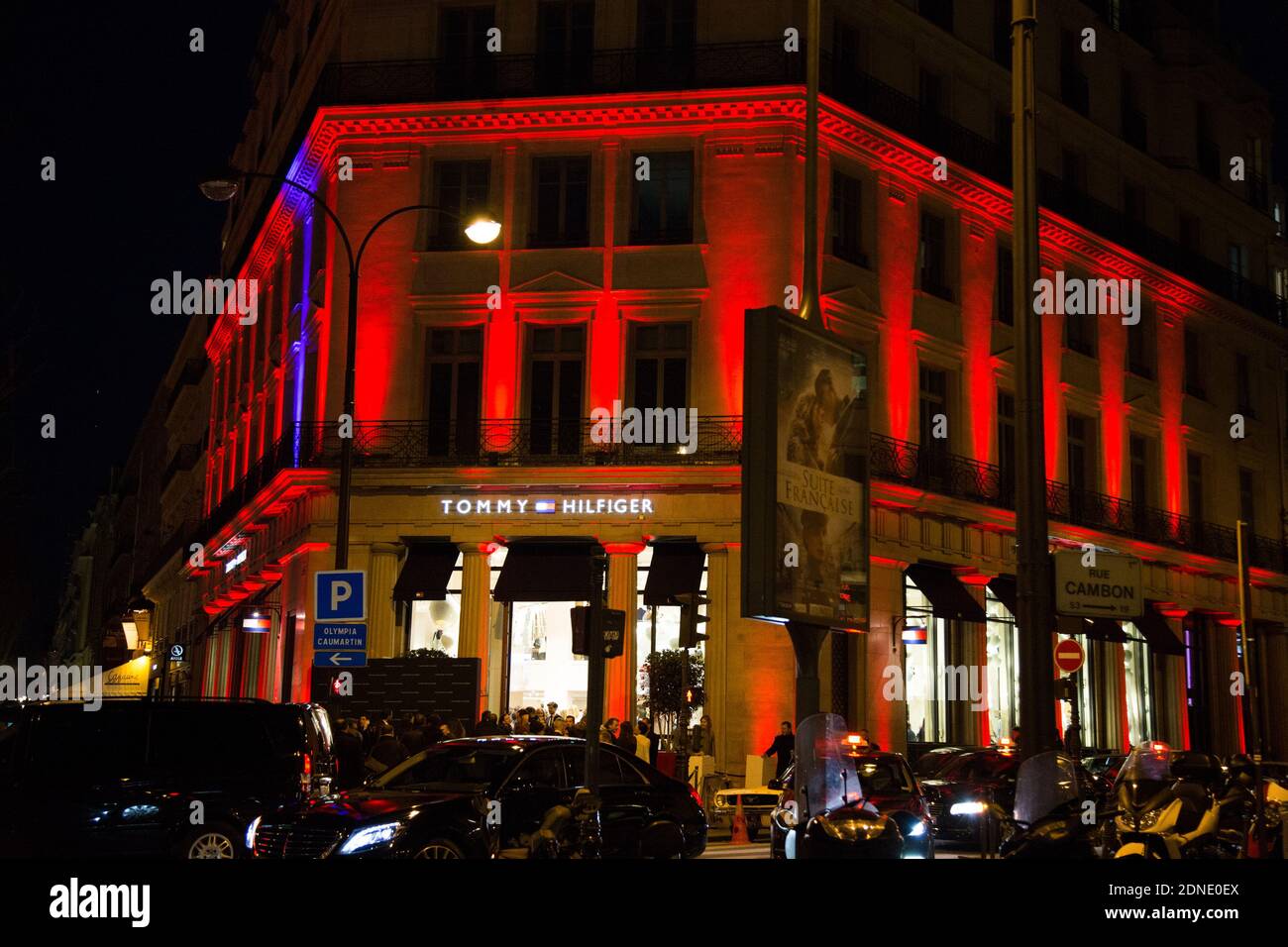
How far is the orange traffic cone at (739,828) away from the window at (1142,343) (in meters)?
24.4

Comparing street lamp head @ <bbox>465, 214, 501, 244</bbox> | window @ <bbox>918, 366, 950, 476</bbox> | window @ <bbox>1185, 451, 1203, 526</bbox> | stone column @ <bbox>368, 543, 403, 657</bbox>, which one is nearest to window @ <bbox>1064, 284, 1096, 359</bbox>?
window @ <bbox>1185, 451, 1203, 526</bbox>

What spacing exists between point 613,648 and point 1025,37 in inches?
356

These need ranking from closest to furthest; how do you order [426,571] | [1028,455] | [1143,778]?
[1143,778], [1028,455], [426,571]

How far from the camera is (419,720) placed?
24.8 meters

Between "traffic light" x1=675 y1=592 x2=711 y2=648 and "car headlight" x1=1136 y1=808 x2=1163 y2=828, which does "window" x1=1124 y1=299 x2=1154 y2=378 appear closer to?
"traffic light" x1=675 y1=592 x2=711 y2=648

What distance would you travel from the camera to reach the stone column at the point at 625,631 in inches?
1243

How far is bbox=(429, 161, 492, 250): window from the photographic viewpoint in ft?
114

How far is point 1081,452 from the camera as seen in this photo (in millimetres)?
41562

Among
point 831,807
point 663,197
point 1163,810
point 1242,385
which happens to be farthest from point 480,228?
point 1242,385

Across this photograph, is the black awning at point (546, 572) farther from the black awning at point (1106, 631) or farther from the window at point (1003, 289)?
the black awning at point (1106, 631)

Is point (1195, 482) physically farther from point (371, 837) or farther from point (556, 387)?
point (371, 837)

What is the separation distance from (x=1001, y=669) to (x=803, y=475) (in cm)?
2437
